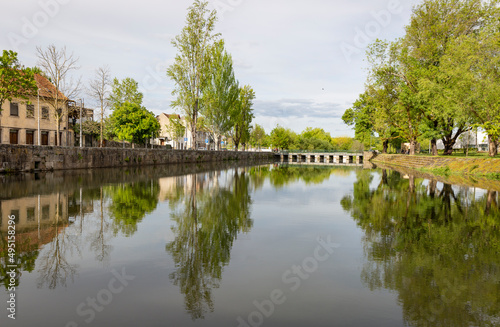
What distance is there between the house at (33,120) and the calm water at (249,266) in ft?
105

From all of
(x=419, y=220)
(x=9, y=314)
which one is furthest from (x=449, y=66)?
(x=9, y=314)

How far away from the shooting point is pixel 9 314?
12.4 ft

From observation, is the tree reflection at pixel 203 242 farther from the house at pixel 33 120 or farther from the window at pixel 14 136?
the window at pixel 14 136

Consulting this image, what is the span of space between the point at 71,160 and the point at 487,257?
2703 cm

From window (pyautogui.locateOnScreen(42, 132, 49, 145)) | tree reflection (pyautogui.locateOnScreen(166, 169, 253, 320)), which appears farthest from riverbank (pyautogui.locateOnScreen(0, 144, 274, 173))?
tree reflection (pyautogui.locateOnScreen(166, 169, 253, 320))

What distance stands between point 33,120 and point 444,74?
43201mm

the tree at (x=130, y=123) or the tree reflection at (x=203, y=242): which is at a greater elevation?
the tree at (x=130, y=123)

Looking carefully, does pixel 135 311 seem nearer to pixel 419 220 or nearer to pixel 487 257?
pixel 487 257

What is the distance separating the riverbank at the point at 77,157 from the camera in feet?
71.3

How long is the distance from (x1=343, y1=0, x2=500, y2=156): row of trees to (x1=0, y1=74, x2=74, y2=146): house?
118ft

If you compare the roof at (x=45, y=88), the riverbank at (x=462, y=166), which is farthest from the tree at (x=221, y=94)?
the riverbank at (x=462, y=166)

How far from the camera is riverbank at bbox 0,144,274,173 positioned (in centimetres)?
2173

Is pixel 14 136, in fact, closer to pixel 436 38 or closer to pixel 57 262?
pixel 57 262

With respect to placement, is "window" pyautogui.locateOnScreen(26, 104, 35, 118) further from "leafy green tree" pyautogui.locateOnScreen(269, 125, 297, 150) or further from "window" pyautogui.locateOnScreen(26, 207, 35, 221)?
"leafy green tree" pyautogui.locateOnScreen(269, 125, 297, 150)
